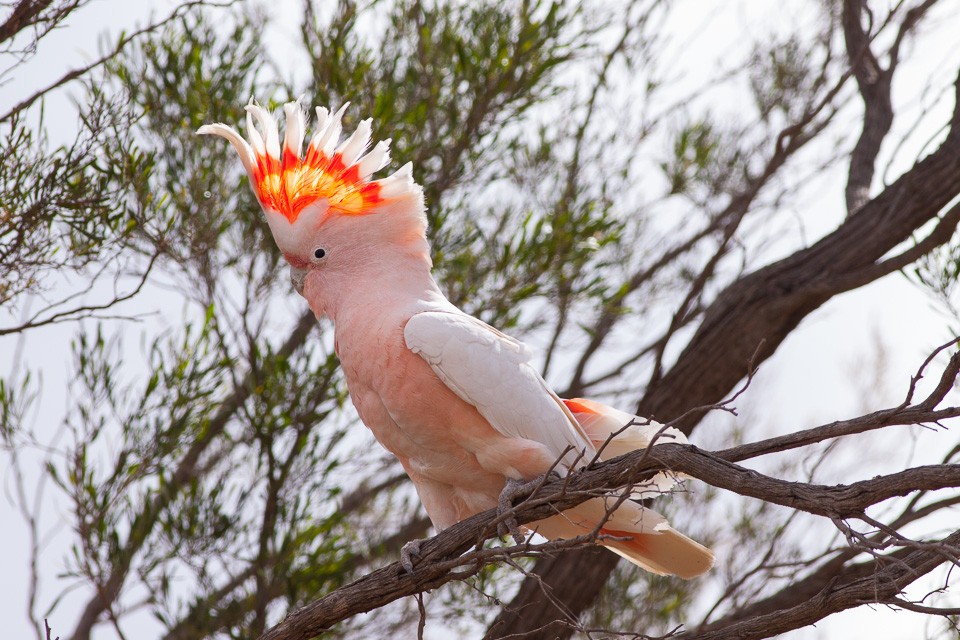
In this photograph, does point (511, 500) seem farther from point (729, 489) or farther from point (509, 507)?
point (729, 489)

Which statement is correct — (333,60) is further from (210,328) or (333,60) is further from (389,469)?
(389,469)

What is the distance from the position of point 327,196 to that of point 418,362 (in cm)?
54

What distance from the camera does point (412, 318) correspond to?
7.29 ft

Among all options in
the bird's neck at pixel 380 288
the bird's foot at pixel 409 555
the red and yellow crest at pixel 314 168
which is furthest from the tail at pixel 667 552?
the red and yellow crest at pixel 314 168

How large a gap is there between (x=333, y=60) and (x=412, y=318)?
1.53m

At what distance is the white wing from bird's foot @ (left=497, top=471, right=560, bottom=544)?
0.11 meters

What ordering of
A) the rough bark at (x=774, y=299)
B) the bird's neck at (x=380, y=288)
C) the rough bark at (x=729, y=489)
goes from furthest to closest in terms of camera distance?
1. the rough bark at (x=774, y=299)
2. the bird's neck at (x=380, y=288)
3. the rough bark at (x=729, y=489)

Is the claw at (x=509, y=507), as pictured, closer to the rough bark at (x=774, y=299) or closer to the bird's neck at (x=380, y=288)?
the bird's neck at (x=380, y=288)

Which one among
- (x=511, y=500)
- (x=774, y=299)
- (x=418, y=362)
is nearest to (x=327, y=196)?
(x=418, y=362)

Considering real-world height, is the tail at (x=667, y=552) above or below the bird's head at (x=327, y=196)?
below

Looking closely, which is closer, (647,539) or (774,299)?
(647,539)

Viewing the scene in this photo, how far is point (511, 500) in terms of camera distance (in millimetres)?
2094

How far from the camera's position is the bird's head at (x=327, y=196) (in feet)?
7.97

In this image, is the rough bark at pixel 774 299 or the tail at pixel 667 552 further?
the rough bark at pixel 774 299
